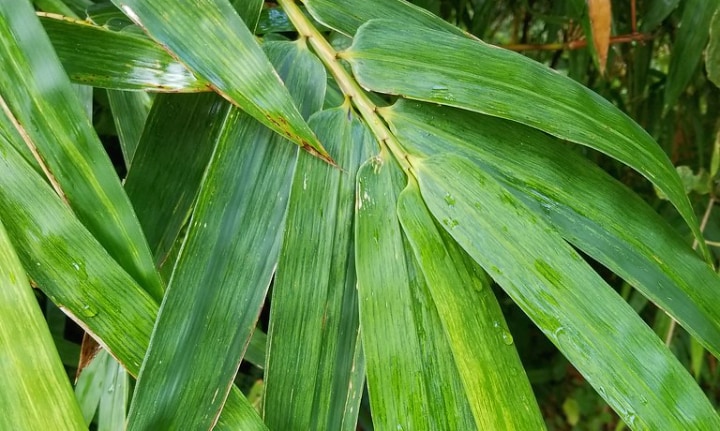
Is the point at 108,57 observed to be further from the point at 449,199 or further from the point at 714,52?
the point at 714,52

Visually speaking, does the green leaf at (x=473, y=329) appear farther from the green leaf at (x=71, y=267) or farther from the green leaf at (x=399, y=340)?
the green leaf at (x=71, y=267)

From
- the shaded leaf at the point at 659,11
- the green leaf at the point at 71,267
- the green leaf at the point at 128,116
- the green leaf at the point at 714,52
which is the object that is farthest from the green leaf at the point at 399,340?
the shaded leaf at the point at 659,11

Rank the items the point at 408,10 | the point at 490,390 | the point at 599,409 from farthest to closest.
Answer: the point at 599,409, the point at 408,10, the point at 490,390

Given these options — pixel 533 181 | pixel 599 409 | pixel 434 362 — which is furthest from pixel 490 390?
pixel 599 409

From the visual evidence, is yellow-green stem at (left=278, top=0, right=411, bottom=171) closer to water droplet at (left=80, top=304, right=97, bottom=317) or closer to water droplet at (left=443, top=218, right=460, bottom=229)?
water droplet at (left=443, top=218, right=460, bottom=229)

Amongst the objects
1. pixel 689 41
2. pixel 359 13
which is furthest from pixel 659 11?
pixel 359 13

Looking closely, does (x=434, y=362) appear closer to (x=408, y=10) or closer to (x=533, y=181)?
(x=533, y=181)
